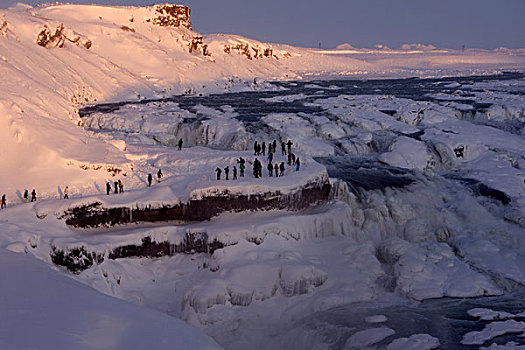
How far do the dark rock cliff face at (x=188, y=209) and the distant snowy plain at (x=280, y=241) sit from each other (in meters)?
0.25

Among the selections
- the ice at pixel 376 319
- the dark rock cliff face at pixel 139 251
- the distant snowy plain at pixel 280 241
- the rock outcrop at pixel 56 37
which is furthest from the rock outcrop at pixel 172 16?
the ice at pixel 376 319

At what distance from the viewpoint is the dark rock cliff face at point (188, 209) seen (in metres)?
19.5

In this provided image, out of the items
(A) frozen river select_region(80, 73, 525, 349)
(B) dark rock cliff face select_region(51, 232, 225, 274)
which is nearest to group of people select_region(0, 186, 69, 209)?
(B) dark rock cliff face select_region(51, 232, 225, 274)

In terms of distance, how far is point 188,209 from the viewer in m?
20.3

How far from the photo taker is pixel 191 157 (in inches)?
1105

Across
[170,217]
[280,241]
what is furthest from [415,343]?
[170,217]

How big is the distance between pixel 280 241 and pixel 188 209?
11.8ft

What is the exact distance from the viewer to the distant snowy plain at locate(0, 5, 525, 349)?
41.0 feet

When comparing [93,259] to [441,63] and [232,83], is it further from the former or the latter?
[441,63]

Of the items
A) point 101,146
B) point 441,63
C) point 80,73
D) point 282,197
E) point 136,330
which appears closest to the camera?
point 136,330

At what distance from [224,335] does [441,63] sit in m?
155

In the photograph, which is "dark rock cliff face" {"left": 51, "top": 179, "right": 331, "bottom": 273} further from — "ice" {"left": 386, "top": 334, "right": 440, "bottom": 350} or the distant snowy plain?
"ice" {"left": 386, "top": 334, "right": 440, "bottom": 350}

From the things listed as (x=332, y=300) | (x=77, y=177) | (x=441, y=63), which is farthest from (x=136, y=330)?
(x=441, y=63)

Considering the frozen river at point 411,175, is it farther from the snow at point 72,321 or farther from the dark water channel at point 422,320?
the snow at point 72,321
